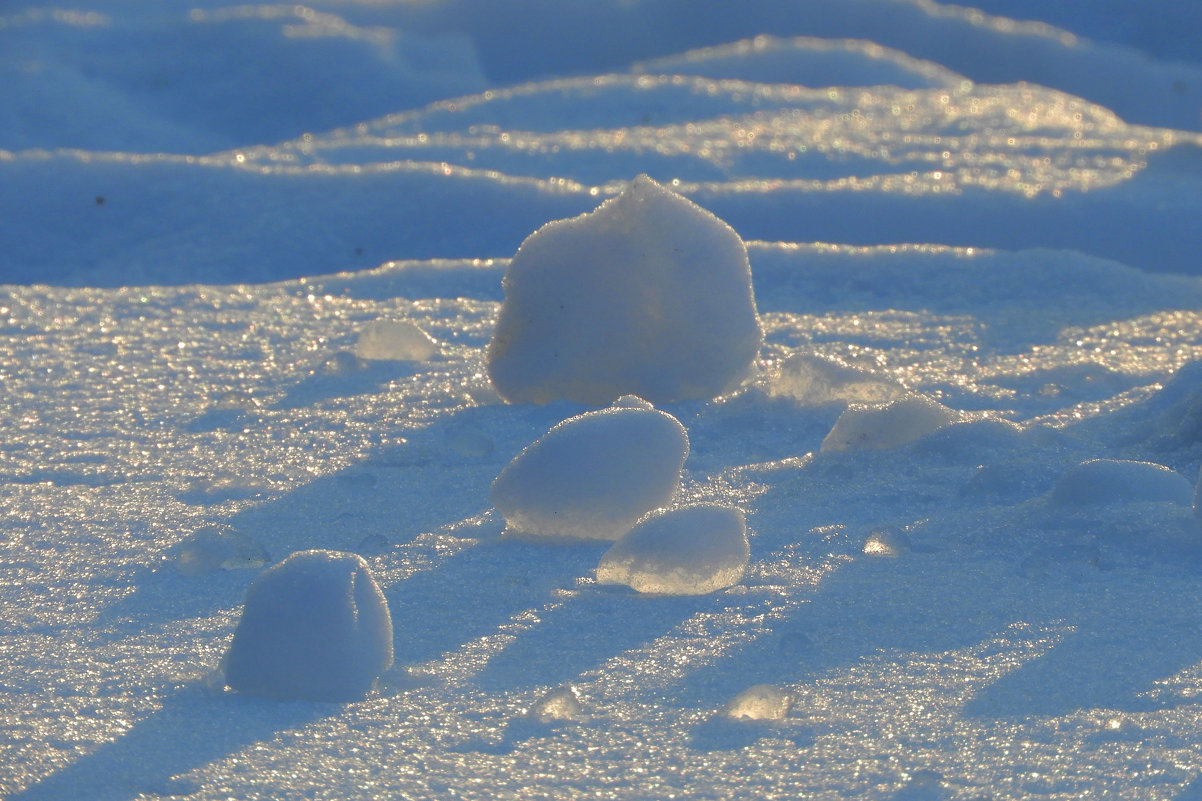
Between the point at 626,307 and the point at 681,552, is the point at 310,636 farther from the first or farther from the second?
the point at 626,307

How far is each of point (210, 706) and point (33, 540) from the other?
0.49 m

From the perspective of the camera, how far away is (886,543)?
1402mm

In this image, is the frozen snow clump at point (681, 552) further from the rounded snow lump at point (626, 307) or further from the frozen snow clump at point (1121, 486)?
the rounded snow lump at point (626, 307)

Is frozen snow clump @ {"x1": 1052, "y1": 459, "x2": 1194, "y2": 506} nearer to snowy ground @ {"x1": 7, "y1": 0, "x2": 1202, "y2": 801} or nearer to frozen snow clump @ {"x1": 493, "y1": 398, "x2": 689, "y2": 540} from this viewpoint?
snowy ground @ {"x1": 7, "y1": 0, "x2": 1202, "y2": 801}

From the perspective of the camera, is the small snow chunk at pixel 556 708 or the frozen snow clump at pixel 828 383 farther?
the frozen snow clump at pixel 828 383

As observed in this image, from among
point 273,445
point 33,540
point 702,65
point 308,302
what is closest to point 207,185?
point 308,302

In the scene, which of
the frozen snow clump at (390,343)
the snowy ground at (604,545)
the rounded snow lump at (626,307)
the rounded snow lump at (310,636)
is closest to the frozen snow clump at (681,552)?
the snowy ground at (604,545)

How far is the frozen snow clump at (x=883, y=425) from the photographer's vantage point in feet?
5.50

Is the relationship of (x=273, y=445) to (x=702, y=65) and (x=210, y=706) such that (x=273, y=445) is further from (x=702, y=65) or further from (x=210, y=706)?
(x=702, y=65)

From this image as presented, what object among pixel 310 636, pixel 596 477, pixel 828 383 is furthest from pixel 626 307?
pixel 310 636

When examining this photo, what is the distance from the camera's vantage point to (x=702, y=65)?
6242mm

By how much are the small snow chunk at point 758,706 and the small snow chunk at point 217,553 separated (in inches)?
22.0

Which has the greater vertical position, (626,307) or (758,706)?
(626,307)

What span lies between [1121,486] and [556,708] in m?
0.74
